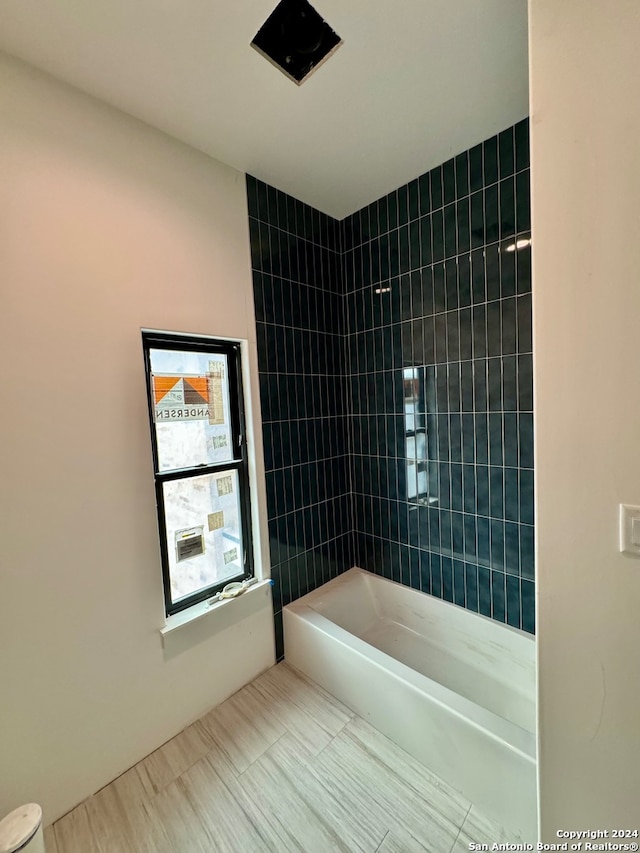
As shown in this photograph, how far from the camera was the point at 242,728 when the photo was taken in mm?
1625

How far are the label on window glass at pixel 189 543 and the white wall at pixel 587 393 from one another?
149cm

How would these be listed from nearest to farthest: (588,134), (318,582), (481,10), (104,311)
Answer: (588,134) < (481,10) < (104,311) < (318,582)

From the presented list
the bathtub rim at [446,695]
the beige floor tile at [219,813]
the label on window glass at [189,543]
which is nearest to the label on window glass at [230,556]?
the label on window glass at [189,543]

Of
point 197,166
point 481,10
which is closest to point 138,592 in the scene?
point 197,166

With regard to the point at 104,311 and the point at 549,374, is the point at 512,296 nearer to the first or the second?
the point at 549,374

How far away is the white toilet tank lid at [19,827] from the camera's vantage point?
0.99m

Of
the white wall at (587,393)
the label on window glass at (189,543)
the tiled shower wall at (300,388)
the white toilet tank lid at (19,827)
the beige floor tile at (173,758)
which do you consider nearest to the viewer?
the white wall at (587,393)

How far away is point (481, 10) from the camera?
1124 mm

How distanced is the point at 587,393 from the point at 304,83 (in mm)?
1582

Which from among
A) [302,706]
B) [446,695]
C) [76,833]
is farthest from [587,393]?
[76,833]

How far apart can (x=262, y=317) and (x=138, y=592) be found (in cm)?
153

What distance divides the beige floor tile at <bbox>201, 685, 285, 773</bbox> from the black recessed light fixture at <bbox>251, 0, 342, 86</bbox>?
9.36ft

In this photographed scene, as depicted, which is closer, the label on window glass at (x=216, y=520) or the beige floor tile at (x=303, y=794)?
the beige floor tile at (x=303, y=794)

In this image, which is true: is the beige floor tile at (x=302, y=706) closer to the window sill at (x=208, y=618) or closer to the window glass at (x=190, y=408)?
the window sill at (x=208, y=618)
